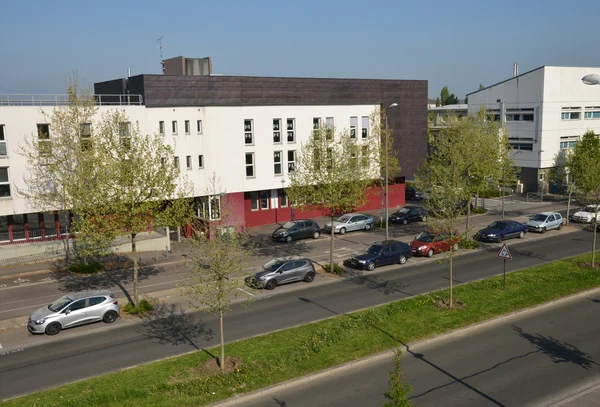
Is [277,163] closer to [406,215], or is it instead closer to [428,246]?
[406,215]

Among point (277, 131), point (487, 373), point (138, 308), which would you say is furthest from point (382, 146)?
point (487, 373)

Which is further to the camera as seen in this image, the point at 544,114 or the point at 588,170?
the point at 544,114

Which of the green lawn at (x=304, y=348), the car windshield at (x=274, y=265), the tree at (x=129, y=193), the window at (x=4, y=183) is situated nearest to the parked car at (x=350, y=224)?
the car windshield at (x=274, y=265)

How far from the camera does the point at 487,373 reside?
17.8 meters

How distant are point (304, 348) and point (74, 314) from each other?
10.2 meters

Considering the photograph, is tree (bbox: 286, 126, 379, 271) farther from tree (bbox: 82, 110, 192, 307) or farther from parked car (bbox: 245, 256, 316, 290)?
tree (bbox: 82, 110, 192, 307)

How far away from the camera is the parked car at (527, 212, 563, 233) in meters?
41.9

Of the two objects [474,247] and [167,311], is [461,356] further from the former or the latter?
[474,247]

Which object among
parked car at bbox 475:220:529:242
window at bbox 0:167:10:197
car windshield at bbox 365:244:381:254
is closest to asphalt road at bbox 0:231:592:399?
car windshield at bbox 365:244:381:254

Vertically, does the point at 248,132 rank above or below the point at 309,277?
above

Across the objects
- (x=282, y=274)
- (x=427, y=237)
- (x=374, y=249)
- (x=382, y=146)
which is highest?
(x=382, y=146)

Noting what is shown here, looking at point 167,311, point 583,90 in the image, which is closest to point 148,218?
point 167,311

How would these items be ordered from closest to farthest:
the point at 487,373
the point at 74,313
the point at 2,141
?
the point at 487,373, the point at 74,313, the point at 2,141

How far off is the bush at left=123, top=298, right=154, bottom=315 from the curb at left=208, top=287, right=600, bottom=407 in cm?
1042
